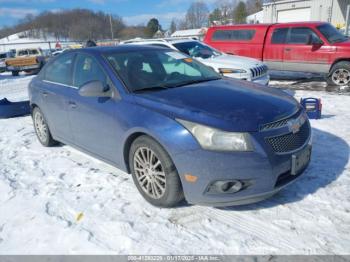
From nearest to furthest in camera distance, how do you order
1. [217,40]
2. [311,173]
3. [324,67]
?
[311,173]
[324,67]
[217,40]

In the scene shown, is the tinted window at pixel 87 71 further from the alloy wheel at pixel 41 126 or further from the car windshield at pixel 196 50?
the car windshield at pixel 196 50

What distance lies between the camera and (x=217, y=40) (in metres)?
11.4

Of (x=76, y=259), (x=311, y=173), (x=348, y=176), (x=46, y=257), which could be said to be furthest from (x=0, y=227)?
(x=348, y=176)

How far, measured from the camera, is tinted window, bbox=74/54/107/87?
3.80 metres

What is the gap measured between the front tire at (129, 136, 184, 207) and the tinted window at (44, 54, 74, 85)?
170 cm

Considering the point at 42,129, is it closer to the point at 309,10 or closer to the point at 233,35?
the point at 233,35

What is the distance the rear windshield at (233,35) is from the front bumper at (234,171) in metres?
8.48

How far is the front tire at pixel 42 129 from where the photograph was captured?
5234mm

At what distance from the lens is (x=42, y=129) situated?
17.7ft

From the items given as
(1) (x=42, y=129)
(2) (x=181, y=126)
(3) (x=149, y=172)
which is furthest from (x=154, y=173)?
(1) (x=42, y=129)

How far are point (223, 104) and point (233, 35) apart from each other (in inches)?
340

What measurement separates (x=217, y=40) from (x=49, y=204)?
927cm

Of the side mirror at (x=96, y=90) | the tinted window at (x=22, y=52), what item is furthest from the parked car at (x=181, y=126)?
the tinted window at (x=22, y=52)

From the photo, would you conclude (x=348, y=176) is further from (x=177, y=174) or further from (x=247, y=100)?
(x=177, y=174)
